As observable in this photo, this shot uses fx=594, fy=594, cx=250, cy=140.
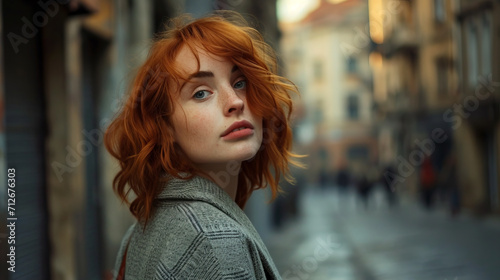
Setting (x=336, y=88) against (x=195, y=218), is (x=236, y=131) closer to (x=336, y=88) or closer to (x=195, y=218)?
(x=195, y=218)

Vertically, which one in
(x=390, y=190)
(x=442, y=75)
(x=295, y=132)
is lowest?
(x=390, y=190)

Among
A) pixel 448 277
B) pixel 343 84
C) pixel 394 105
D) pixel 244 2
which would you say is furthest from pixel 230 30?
pixel 343 84

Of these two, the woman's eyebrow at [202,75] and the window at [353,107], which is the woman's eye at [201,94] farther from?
the window at [353,107]

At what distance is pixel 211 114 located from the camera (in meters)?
1.54

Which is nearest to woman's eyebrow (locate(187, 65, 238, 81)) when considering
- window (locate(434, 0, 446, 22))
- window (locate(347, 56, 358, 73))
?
window (locate(434, 0, 446, 22))

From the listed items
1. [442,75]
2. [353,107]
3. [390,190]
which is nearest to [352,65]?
[353,107]

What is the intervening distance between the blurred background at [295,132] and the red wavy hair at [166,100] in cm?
37

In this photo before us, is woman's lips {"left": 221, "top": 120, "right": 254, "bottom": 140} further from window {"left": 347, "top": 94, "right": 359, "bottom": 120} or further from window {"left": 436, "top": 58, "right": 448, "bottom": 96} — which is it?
window {"left": 347, "top": 94, "right": 359, "bottom": 120}

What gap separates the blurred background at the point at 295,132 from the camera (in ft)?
14.3

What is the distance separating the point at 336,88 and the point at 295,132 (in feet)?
106

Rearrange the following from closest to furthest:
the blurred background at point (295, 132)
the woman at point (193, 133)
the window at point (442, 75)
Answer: the woman at point (193, 133) < the blurred background at point (295, 132) < the window at point (442, 75)

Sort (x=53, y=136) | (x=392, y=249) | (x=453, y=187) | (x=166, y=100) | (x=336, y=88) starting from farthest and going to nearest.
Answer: (x=336, y=88) < (x=453, y=187) < (x=392, y=249) < (x=53, y=136) < (x=166, y=100)

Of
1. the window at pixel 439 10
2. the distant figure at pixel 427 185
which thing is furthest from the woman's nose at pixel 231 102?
the window at pixel 439 10

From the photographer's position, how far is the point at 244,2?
37.0ft
